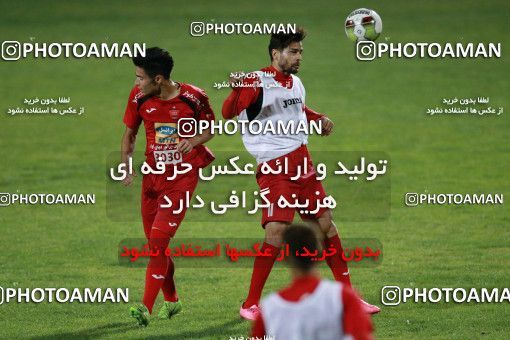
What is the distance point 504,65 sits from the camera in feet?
105

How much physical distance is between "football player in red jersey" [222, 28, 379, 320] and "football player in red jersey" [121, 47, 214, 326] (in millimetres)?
494

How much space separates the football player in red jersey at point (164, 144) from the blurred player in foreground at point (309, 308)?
4963mm

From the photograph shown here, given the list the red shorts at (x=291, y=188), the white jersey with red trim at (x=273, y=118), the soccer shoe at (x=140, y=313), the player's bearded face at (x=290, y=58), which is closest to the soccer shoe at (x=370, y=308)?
the red shorts at (x=291, y=188)

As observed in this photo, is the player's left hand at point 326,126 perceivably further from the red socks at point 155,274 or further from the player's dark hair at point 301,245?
the player's dark hair at point 301,245

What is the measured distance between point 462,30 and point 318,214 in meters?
24.4

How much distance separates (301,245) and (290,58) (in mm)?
5365

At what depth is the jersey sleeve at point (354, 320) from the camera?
231 inches

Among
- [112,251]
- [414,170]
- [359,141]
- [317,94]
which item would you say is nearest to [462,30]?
[317,94]

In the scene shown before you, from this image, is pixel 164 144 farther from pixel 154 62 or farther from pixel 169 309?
pixel 169 309

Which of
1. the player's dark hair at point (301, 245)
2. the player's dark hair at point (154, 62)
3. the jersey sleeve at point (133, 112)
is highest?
the player's dark hair at point (154, 62)

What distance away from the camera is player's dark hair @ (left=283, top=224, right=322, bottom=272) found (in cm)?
615
